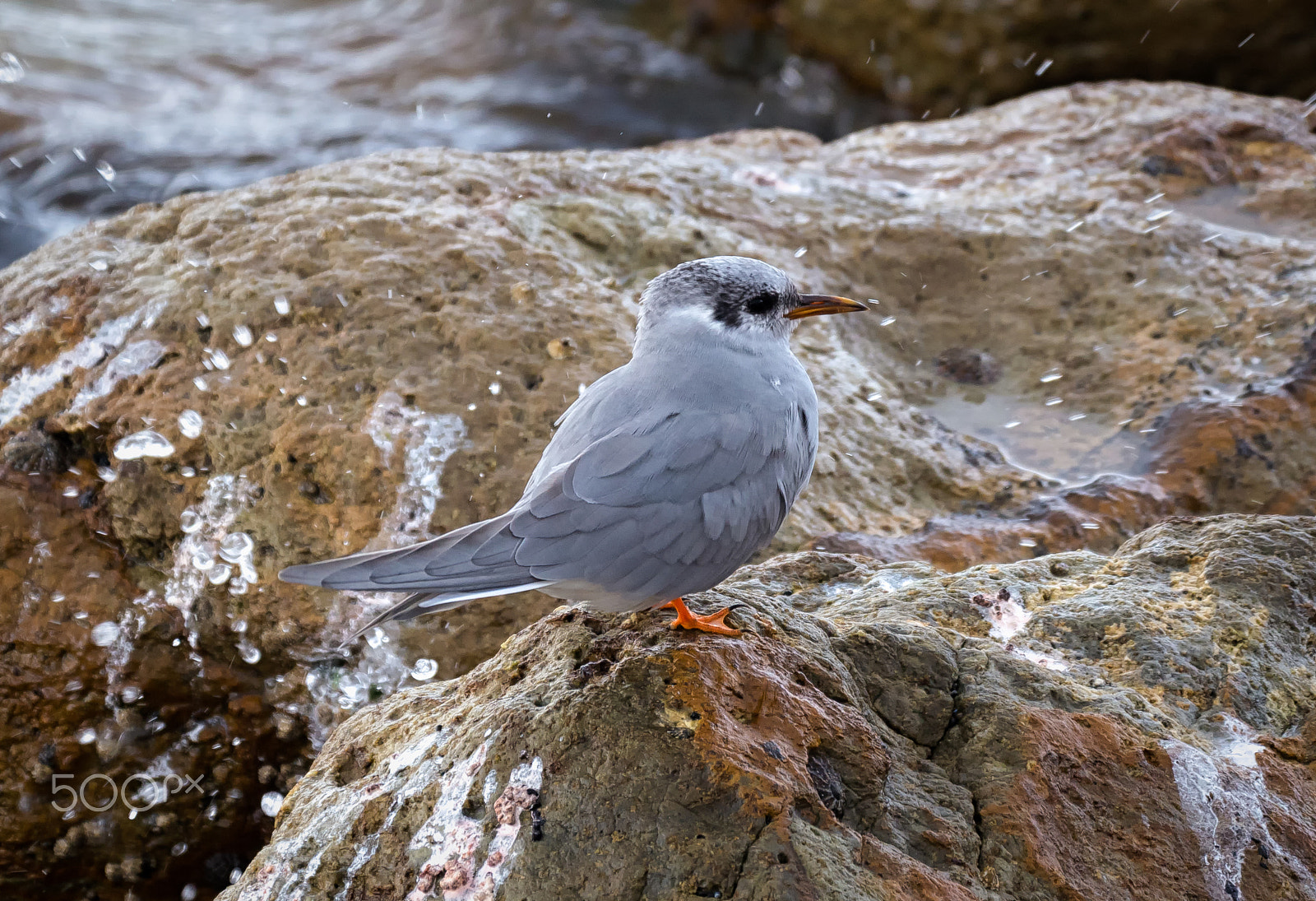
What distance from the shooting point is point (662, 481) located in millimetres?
2404

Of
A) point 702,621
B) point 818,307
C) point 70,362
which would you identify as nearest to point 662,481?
point 702,621

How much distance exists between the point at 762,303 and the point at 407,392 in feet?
4.98

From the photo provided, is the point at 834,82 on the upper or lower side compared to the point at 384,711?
lower

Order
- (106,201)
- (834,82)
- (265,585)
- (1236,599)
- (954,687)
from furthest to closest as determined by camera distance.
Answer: (834,82) < (106,201) < (265,585) < (1236,599) < (954,687)

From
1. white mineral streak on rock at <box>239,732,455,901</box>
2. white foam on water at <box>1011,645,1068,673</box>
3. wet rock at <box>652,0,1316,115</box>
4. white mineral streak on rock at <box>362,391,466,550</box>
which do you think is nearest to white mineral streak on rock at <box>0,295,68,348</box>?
white mineral streak on rock at <box>362,391,466,550</box>

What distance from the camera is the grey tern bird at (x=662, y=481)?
2219mm

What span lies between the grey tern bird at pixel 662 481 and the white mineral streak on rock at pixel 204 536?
147cm

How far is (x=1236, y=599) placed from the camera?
2605 millimetres

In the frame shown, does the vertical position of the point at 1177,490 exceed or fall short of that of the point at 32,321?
it falls short

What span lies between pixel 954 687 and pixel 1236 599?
83 centimetres

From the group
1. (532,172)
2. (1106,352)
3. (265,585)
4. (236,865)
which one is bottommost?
(236,865)

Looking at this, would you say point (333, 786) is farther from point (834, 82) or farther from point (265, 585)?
point (834, 82)

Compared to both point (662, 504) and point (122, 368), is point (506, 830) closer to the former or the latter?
point (662, 504)

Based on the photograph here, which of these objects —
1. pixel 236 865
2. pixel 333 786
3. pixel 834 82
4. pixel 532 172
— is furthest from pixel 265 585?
pixel 834 82
